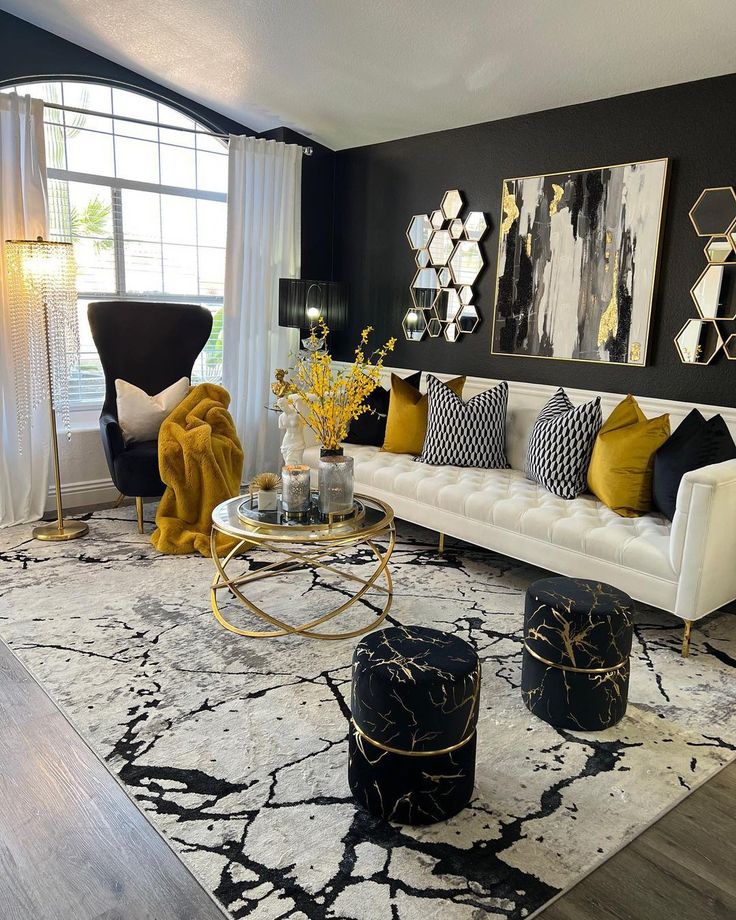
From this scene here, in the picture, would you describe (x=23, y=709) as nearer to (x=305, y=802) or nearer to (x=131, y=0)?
(x=305, y=802)

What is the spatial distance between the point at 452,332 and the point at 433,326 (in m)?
0.19

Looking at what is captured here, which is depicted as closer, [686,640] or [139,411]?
[686,640]

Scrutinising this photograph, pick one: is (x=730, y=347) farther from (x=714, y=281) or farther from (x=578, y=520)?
(x=578, y=520)

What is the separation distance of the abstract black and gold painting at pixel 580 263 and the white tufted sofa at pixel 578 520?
0.31 metres

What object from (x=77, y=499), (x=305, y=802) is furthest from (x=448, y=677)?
(x=77, y=499)

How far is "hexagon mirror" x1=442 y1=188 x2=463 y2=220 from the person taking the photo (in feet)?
15.8

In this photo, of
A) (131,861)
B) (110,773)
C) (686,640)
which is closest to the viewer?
(131,861)

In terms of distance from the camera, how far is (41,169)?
434 cm

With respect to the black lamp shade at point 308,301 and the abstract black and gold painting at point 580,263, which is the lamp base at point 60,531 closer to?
the black lamp shade at point 308,301

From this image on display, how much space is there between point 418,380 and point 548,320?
3.09 ft

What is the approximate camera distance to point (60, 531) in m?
4.21

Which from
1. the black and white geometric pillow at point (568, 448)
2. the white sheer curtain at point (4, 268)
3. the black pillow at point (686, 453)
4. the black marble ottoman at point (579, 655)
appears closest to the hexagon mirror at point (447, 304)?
the black and white geometric pillow at point (568, 448)

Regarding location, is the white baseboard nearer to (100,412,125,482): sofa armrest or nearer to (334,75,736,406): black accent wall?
(100,412,125,482): sofa armrest

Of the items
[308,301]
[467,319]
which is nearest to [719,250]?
[467,319]
